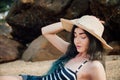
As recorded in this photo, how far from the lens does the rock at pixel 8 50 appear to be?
32.3ft

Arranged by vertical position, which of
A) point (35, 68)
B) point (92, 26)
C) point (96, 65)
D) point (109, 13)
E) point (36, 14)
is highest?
point (92, 26)

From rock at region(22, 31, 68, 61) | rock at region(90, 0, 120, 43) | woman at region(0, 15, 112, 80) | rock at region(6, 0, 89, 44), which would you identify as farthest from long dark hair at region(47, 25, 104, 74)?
rock at region(6, 0, 89, 44)

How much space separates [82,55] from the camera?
10.4 feet

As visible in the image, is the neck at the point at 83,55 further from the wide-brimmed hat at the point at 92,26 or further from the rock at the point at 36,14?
the rock at the point at 36,14

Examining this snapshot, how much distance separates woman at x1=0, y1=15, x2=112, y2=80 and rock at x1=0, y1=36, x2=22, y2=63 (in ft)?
21.8

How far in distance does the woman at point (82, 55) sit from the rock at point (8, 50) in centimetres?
664

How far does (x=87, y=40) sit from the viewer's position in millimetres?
3146

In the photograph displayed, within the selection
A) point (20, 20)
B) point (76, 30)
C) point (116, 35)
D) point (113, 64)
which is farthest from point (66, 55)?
point (20, 20)

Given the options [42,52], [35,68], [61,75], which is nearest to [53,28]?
[61,75]

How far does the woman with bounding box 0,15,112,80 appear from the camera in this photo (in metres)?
2.98

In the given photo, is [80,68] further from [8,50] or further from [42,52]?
[8,50]

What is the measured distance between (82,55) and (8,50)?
7068 millimetres

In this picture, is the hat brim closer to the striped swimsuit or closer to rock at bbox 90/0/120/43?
the striped swimsuit

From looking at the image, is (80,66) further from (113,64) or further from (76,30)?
(113,64)
